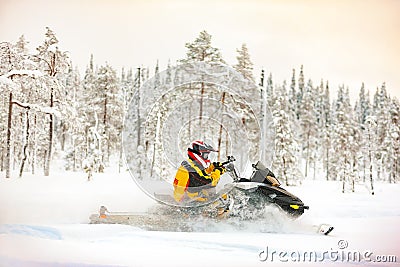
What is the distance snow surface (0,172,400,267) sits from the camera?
358 cm

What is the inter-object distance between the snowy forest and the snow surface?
0.24 meters

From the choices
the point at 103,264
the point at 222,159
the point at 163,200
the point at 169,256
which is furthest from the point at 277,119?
the point at 103,264

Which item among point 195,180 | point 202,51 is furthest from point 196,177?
point 202,51

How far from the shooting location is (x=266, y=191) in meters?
3.64

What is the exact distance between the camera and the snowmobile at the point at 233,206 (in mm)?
3652

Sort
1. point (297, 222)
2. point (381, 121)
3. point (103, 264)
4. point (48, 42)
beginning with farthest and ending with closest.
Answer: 1. point (381, 121)
2. point (48, 42)
3. point (297, 222)
4. point (103, 264)

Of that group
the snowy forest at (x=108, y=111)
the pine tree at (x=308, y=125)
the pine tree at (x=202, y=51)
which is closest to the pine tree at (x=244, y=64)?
the snowy forest at (x=108, y=111)

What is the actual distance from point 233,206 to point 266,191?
0.99 ft

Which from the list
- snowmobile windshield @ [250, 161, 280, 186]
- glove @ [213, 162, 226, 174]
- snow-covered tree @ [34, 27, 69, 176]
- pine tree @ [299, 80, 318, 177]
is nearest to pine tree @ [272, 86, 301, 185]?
pine tree @ [299, 80, 318, 177]

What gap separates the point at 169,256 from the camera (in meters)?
3.62

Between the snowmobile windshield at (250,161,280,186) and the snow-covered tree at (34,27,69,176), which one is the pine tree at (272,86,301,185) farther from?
the snow-covered tree at (34,27,69,176)

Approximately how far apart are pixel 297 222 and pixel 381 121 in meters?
1.46

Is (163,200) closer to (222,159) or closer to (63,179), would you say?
(222,159)

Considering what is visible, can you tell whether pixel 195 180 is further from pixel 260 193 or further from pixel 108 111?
pixel 108 111
